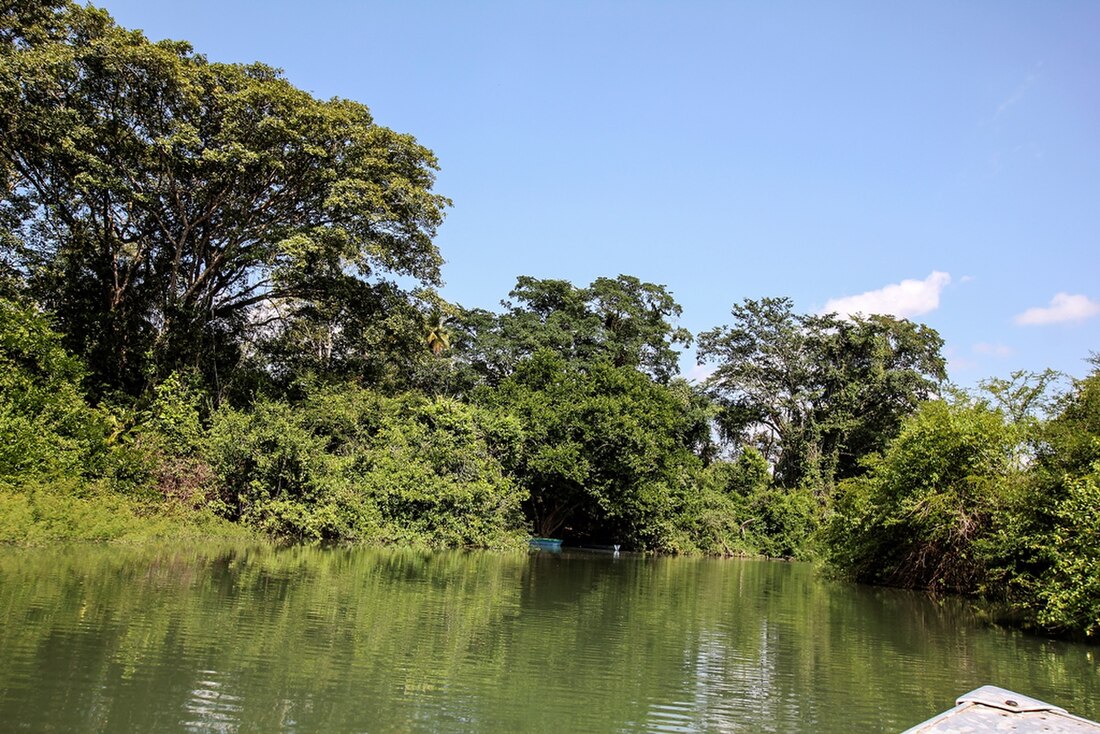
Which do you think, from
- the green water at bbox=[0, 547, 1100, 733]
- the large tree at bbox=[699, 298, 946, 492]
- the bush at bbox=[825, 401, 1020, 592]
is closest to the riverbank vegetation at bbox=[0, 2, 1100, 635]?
the bush at bbox=[825, 401, 1020, 592]

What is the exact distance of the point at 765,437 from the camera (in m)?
50.5

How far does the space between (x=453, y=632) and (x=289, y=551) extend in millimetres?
11543

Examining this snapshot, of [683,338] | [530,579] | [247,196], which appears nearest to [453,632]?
[530,579]

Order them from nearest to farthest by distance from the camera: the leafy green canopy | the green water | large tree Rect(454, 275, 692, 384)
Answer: the green water, the leafy green canopy, large tree Rect(454, 275, 692, 384)

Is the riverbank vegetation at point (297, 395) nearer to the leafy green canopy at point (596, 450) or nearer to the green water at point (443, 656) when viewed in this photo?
the leafy green canopy at point (596, 450)

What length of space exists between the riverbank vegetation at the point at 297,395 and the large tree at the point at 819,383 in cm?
1373

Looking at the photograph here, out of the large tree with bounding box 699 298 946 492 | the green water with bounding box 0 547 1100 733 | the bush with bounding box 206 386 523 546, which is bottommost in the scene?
the green water with bounding box 0 547 1100 733

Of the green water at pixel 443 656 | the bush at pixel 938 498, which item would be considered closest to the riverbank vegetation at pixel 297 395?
the bush at pixel 938 498

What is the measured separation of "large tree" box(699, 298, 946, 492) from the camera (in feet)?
149

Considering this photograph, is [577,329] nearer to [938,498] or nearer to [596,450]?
[596,450]

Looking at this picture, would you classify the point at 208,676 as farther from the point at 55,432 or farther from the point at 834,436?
the point at 834,436

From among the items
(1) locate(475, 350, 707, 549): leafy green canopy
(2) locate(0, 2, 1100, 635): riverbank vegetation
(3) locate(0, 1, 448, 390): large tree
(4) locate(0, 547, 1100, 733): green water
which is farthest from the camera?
(1) locate(475, 350, 707, 549): leafy green canopy

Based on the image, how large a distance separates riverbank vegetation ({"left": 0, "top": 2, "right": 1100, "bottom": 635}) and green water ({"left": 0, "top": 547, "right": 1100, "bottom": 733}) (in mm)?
3283

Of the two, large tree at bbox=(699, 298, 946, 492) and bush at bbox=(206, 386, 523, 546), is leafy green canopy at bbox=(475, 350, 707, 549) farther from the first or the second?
large tree at bbox=(699, 298, 946, 492)
